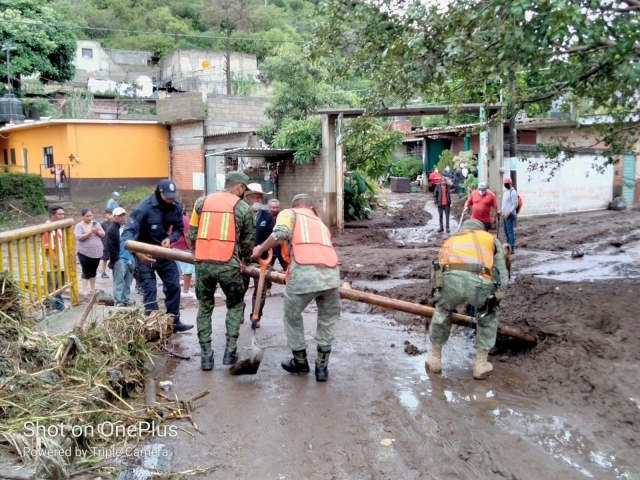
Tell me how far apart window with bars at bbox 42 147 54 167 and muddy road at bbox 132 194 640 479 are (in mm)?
22122

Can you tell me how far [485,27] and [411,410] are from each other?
400 cm

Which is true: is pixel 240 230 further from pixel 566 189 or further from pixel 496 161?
pixel 566 189

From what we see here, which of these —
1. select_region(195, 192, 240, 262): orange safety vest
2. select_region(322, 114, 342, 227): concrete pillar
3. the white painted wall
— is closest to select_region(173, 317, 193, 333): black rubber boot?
select_region(195, 192, 240, 262): orange safety vest

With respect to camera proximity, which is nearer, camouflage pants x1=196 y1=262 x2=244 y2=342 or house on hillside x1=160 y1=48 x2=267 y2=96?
camouflage pants x1=196 y1=262 x2=244 y2=342

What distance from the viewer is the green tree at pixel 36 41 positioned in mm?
30141

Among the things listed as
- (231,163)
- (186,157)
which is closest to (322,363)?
(231,163)

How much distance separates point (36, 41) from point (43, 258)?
3099 cm

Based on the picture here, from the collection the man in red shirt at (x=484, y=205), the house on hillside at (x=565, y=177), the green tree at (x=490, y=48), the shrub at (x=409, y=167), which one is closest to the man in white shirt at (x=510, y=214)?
the man in red shirt at (x=484, y=205)

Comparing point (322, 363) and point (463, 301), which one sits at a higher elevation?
point (463, 301)

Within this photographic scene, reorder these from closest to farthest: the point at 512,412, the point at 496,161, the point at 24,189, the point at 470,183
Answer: the point at 512,412 → the point at 496,161 → the point at 470,183 → the point at 24,189

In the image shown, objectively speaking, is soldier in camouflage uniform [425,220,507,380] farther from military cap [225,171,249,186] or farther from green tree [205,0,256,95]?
green tree [205,0,256,95]

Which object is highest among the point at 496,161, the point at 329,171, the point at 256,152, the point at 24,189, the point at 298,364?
the point at 256,152

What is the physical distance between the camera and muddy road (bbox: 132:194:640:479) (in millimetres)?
3906

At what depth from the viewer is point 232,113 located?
2434cm
